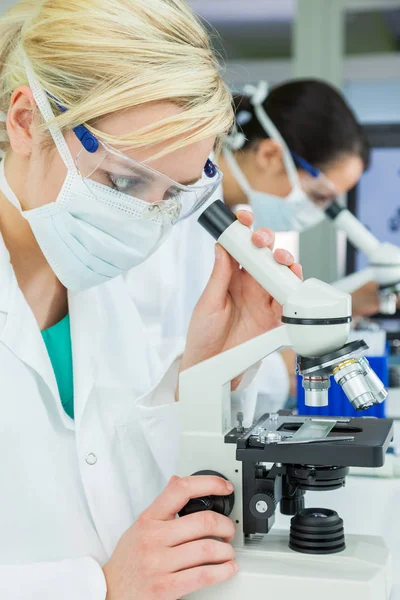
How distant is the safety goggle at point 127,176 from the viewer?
1274 mm

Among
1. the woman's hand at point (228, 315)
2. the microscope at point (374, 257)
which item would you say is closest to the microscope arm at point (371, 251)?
the microscope at point (374, 257)

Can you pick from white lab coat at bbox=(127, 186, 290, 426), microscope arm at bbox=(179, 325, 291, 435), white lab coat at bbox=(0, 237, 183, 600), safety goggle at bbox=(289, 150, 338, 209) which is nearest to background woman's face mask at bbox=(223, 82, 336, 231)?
safety goggle at bbox=(289, 150, 338, 209)

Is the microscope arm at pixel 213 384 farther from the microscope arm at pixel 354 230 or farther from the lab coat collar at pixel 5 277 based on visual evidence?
the microscope arm at pixel 354 230

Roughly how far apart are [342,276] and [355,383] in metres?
2.48

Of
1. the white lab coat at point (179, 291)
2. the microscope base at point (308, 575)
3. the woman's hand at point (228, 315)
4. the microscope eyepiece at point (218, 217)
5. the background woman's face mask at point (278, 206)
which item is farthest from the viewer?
the background woman's face mask at point (278, 206)

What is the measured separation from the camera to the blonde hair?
48.9 inches

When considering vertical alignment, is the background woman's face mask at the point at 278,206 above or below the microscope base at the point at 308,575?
above

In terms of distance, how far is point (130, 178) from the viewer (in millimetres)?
1306

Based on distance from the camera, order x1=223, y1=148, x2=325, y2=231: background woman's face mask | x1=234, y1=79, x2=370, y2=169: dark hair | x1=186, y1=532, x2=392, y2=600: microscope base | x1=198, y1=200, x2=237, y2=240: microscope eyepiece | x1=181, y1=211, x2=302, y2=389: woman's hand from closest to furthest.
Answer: x1=186, y1=532, x2=392, y2=600: microscope base, x1=198, y1=200, x2=237, y2=240: microscope eyepiece, x1=181, y1=211, x2=302, y2=389: woman's hand, x1=234, y1=79, x2=370, y2=169: dark hair, x1=223, y1=148, x2=325, y2=231: background woman's face mask

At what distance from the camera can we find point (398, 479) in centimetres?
182

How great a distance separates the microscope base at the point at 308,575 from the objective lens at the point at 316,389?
0.24 m

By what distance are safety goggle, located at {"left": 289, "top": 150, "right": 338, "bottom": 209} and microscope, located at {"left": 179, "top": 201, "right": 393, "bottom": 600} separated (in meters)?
1.50

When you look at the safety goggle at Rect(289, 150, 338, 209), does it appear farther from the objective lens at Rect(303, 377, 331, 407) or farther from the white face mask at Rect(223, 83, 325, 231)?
the objective lens at Rect(303, 377, 331, 407)

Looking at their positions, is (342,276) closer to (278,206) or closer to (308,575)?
(278,206)
